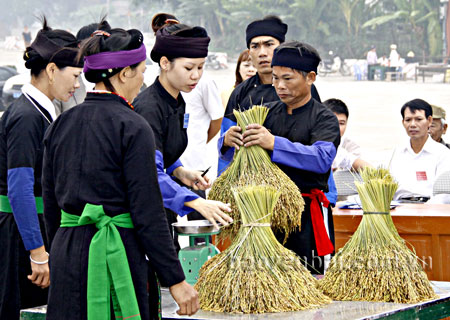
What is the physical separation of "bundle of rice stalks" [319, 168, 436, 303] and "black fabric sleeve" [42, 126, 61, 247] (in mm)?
1213

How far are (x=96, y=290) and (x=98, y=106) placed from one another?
56 cm

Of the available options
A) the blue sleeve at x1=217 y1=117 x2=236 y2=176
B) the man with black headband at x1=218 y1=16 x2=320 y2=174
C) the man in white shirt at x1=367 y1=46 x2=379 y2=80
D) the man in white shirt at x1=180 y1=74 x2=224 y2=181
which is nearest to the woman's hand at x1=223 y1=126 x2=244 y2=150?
the blue sleeve at x1=217 y1=117 x2=236 y2=176

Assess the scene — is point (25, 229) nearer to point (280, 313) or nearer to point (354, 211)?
point (280, 313)

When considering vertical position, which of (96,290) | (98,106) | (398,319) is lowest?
(398,319)

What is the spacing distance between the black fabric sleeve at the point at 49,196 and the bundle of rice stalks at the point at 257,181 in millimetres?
824

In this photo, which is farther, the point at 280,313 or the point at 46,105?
the point at 46,105

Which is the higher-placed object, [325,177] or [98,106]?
[98,106]

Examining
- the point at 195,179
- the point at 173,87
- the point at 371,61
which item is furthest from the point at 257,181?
the point at 371,61

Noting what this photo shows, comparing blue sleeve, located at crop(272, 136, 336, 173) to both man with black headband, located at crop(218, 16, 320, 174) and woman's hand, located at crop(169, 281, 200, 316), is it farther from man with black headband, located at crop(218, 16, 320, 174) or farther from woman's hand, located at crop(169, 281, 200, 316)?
woman's hand, located at crop(169, 281, 200, 316)

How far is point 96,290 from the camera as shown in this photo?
2.27 m

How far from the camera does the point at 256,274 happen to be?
9.27ft

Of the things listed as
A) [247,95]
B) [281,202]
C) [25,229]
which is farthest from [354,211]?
[25,229]

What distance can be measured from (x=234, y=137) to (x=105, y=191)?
102 cm

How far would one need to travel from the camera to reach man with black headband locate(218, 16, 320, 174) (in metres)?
3.64
